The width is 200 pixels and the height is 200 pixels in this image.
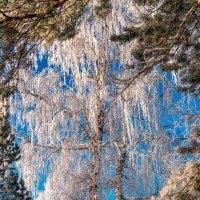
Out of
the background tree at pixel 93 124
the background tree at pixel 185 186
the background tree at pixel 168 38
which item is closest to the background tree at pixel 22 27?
the background tree at pixel 168 38

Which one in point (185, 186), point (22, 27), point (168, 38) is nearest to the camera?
point (22, 27)

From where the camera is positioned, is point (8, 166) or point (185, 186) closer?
point (185, 186)

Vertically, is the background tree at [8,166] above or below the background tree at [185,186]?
above

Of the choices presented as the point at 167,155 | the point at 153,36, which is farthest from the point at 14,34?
the point at 167,155

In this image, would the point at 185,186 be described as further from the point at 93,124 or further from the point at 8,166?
the point at 8,166

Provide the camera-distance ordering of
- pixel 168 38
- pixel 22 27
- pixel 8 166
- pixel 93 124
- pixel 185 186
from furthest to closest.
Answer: pixel 8 166 < pixel 93 124 < pixel 168 38 < pixel 185 186 < pixel 22 27

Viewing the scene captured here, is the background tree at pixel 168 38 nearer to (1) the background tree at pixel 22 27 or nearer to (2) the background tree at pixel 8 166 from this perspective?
(1) the background tree at pixel 22 27

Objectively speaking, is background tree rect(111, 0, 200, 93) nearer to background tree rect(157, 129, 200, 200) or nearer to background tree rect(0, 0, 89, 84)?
background tree rect(0, 0, 89, 84)

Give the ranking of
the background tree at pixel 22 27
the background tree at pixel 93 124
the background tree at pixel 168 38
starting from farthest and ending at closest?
the background tree at pixel 93 124 < the background tree at pixel 168 38 < the background tree at pixel 22 27

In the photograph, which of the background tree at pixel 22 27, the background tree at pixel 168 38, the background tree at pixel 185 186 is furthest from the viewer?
the background tree at pixel 168 38

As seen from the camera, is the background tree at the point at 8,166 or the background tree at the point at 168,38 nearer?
the background tree at the point at 168,38

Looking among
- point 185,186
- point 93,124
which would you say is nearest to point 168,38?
point 185,186

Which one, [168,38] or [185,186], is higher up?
[168,38]

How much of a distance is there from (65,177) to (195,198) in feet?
21.7
